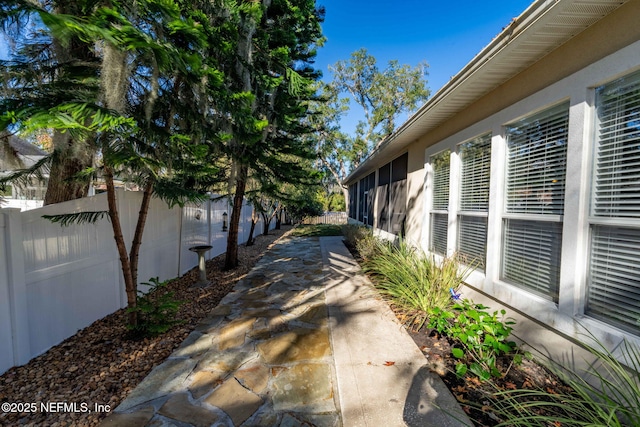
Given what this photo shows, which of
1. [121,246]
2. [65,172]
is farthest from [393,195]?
[65,172]

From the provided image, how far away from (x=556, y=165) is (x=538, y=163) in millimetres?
209

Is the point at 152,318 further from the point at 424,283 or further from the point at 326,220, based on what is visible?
the point at 326,220

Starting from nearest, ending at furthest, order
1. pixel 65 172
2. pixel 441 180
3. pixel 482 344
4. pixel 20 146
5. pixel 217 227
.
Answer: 1. pixel 482 344
2. pixel 65 172
3. pixel 20 146
4. pixel 441 180
5. pixel 217 227

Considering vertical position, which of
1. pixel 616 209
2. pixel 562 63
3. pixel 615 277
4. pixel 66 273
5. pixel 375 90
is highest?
pixel 375 90

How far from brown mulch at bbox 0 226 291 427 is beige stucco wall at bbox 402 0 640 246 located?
4.58 meters

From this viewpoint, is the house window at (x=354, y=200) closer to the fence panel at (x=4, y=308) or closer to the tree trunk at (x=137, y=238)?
the tree trunk at (x=137, y=238)

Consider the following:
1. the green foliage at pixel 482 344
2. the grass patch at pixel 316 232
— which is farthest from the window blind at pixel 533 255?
the grass patch at pixel 316 232

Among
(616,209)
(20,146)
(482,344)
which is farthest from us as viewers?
(20,146)

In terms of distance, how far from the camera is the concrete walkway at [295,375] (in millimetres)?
1858

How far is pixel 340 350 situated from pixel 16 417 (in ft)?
8.31

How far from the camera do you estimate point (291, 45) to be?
5.15 metres

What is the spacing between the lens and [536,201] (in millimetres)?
2629

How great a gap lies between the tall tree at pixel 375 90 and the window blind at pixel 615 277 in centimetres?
1824

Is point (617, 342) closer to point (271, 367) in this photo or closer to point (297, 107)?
point (271, 367)
